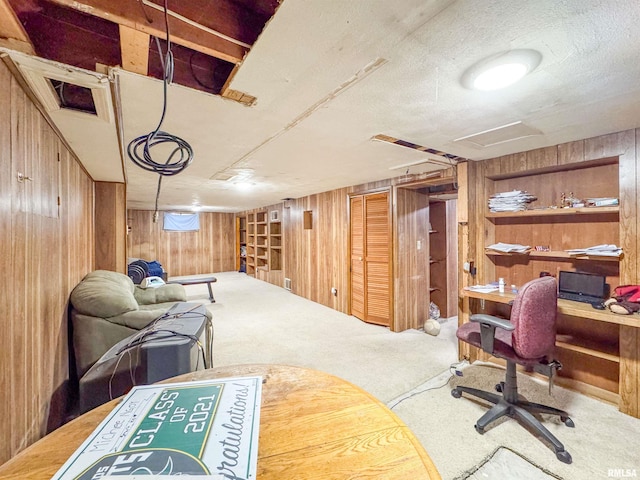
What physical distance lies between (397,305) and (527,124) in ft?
8.13

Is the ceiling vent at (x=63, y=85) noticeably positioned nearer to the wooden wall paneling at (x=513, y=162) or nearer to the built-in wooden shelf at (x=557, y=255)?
the wooden wall paneling at (x=513, y=162)

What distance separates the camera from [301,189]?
4625 mm

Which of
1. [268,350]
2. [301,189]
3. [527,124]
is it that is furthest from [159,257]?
[527,124]

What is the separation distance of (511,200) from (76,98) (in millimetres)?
3329

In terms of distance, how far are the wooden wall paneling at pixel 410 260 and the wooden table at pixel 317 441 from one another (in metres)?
2.96

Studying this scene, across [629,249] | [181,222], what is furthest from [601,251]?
[181,222]

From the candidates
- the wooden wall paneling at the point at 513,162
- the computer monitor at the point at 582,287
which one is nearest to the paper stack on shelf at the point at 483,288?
the computer monitor at the point at 582,287

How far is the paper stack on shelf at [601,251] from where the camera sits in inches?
79.6

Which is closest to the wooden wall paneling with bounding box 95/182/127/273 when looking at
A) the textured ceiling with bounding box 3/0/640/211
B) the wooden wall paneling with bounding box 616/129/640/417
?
the textured ceiling with bounding box 3/0/640/211

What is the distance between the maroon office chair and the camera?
5.56 ft

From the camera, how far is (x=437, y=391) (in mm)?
2248

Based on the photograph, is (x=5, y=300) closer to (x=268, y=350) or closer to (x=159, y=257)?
(x=268, y=350)

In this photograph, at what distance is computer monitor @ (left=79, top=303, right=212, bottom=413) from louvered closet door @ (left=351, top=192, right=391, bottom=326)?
2648 millimetres

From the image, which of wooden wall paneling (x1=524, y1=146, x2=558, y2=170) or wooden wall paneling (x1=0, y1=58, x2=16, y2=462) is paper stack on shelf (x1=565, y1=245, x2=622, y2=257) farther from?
wooden wall paneling (x1=0, y1=58, x2=16, y2=462)
